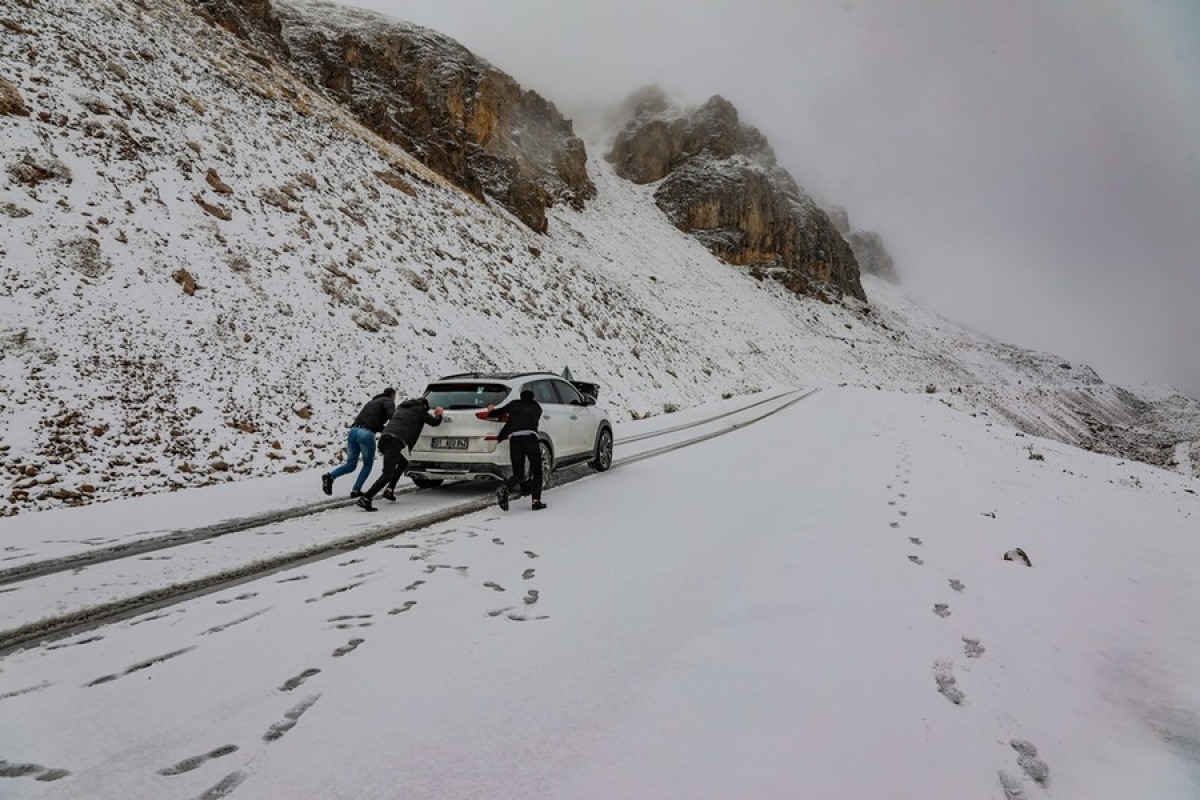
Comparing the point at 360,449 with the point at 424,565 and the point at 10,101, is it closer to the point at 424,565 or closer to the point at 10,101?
the point at 424,565

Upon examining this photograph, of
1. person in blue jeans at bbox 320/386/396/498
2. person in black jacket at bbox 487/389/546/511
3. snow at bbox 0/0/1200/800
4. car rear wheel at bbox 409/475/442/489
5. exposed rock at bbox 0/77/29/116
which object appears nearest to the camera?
snow at bbox 0/0/1200/800

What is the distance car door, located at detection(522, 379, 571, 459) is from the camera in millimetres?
8742

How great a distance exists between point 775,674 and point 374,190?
22.4m

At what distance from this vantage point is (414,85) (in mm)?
39812

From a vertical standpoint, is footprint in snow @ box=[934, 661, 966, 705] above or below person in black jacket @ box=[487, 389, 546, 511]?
below

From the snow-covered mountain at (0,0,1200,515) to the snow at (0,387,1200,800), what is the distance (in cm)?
288

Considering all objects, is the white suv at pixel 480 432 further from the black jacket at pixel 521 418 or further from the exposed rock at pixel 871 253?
the exposed rock at pixel 871 253

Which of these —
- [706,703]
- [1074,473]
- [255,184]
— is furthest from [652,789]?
[255,184]

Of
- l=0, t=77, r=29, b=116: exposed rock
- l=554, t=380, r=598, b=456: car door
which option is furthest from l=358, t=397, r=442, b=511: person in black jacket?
l=0, t=77, r=29, b=116: exposed rock

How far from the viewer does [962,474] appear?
→ 9.84 meters

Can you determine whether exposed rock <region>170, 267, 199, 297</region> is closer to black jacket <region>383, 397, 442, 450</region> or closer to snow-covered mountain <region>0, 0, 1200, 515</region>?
snow-covered mountain <region>0, 0, 1200, 515</region>

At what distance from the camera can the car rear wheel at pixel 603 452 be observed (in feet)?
34.0

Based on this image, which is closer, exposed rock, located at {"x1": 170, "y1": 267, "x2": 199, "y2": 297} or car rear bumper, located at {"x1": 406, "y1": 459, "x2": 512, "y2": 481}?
car rear bumper, located at {"x1": 406, "y1": 459, "x2": 512, "y2": 481}

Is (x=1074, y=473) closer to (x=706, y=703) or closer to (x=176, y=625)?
(x=706, y=703)
